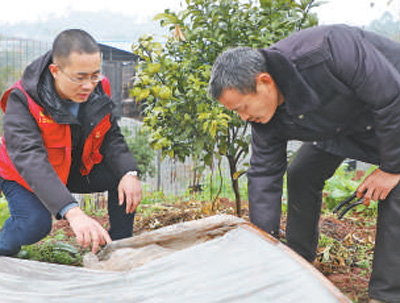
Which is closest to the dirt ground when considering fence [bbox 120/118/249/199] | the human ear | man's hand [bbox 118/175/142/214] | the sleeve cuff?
fence [bbox 120/118/249/199]

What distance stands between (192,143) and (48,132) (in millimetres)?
1202

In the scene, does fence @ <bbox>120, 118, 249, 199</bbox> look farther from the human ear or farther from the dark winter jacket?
the human ear

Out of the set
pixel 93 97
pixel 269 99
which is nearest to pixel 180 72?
pixel 93 97

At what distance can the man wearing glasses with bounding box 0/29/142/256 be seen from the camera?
1.94 meters

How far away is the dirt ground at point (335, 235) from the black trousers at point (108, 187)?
32.2 inches

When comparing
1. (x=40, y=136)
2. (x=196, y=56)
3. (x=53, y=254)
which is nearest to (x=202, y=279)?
(x=40, y=136)

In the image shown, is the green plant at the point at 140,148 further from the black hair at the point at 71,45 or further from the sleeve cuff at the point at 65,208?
the sleeve cuff at the point at 65,208

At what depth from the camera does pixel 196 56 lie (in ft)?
9.89

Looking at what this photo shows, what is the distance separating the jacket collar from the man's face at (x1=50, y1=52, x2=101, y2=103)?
2.71 feet

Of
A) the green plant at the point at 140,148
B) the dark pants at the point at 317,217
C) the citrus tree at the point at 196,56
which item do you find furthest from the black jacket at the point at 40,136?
the green plant at the point at 140,148

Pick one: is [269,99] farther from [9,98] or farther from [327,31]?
[9,98]

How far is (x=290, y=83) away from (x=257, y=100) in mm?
160

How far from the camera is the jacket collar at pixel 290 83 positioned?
182cm

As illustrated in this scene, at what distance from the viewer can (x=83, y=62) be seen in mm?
2041
